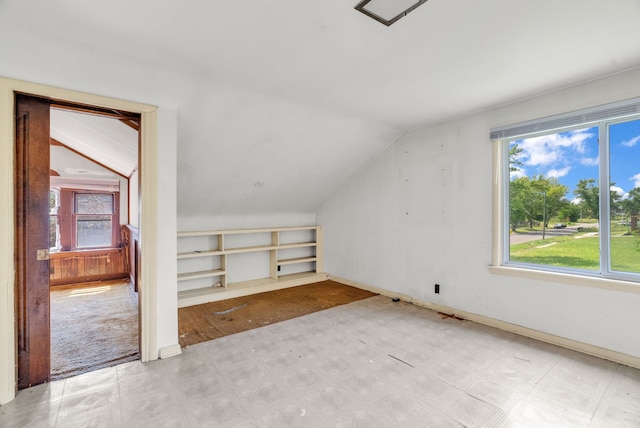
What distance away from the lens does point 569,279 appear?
8.82 feet

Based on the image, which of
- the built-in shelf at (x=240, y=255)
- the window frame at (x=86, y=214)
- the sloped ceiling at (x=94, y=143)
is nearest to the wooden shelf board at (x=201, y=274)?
the built-in shelf at (x=240, y=255)

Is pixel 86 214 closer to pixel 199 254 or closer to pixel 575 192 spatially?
pixel 199 254

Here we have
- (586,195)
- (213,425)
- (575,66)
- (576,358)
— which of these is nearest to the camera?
(213,425)

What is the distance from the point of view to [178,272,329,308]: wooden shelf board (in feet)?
12.9

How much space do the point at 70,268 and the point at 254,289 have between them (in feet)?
10.3

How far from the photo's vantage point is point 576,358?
2.50m

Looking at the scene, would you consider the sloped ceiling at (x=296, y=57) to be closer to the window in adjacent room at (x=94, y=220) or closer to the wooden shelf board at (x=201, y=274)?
the wooden shelf board at (x=201, y=274)

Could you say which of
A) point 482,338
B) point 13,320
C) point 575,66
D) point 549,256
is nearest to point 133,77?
point 13,320

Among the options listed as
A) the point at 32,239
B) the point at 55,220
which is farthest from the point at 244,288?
the point at 55,220

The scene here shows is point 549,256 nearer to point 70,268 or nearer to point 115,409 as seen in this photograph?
point 115,409

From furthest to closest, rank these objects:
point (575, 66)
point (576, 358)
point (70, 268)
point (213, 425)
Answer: point (70, 268) → point (576, 358) → point (575, 66) → point (213, 425)

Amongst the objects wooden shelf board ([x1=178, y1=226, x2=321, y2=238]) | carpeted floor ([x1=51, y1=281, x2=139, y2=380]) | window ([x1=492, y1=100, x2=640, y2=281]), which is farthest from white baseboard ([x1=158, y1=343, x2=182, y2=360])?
window ([x1=492, y1=100, x2=640, y2=281])

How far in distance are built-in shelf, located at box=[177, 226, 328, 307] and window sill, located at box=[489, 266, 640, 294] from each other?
2.86m

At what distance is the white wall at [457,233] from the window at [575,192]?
16cm
